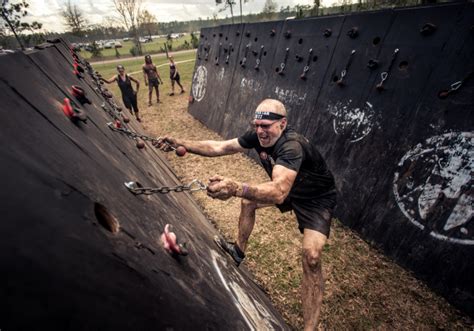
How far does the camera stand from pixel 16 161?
771mm

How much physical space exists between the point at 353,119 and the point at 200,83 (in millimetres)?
6736

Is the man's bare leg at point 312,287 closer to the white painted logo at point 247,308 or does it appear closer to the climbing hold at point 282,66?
the white painted logo at point 247,308

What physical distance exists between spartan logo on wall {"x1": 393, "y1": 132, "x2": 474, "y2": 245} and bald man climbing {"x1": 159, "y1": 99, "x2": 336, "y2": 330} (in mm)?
1116

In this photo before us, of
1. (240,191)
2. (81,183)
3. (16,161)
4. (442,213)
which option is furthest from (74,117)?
(442,213)

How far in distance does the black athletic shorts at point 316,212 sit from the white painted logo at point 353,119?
1416mm

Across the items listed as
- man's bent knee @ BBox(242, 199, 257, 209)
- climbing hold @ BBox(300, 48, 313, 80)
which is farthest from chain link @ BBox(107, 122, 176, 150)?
climbing hold @ BBox(300, 48, 313, 80)

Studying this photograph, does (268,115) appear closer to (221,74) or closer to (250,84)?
(250,84)

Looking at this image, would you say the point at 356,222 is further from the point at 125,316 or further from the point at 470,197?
the point at 125,316

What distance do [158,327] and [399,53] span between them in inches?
166

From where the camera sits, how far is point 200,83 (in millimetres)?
9148

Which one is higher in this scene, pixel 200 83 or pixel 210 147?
pixel 210 147

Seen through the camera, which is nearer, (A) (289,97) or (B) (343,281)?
(B) (343,281)

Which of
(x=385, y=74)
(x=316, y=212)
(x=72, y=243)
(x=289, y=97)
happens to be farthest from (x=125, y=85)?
(x=72, y=243)

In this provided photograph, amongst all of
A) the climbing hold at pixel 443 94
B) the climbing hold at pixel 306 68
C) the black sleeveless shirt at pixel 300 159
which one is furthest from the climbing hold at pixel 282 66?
the climbing hold at pixel 443 94
